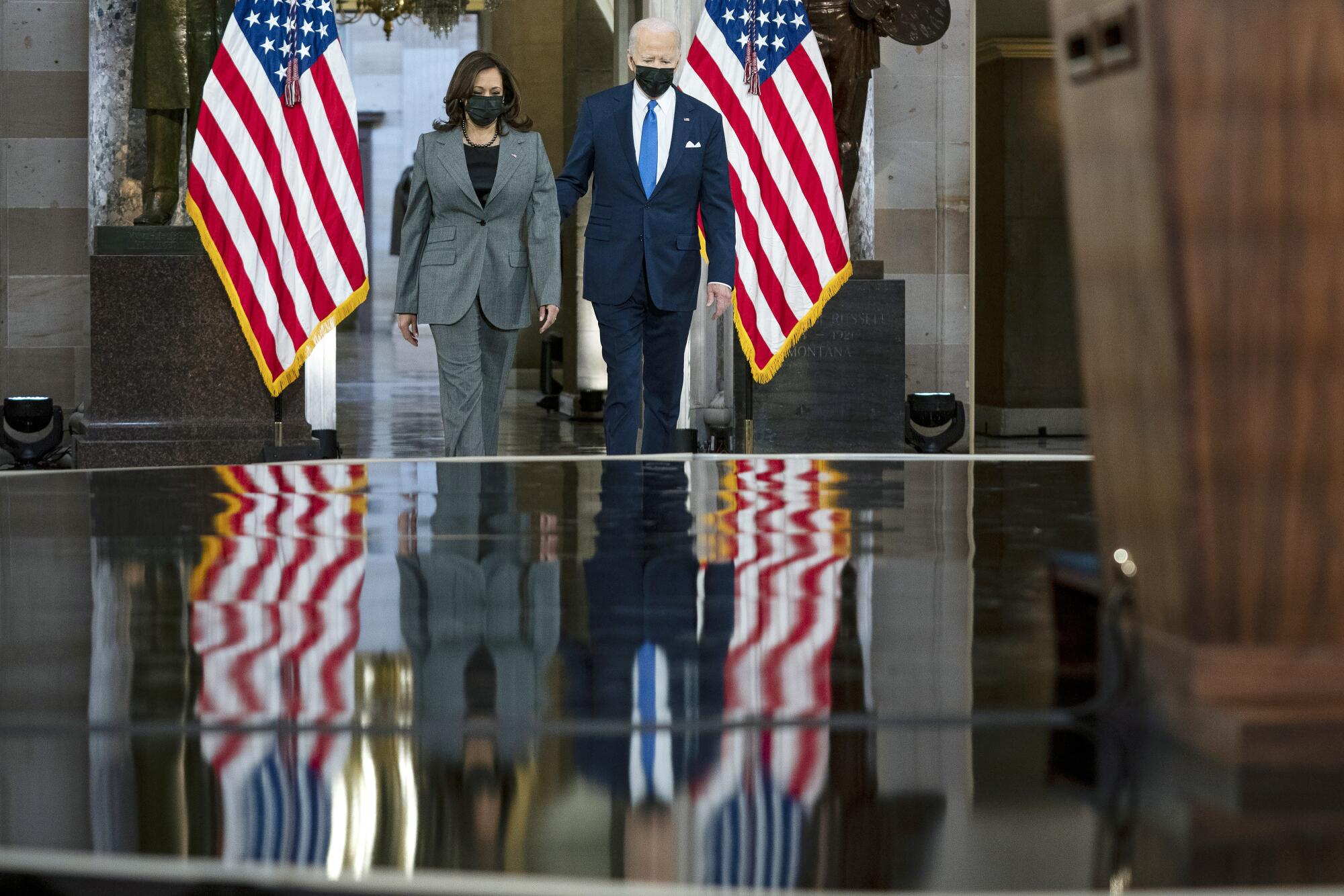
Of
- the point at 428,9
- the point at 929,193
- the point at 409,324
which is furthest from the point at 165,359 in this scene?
the point at 428,9

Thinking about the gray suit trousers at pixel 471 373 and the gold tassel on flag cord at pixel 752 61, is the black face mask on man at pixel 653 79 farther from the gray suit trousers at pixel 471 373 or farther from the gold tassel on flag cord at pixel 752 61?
the gold tassel on flag cord at pixel 752 61

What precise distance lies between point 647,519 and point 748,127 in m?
5.67

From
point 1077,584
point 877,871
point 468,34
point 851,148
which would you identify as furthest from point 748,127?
point 468,34

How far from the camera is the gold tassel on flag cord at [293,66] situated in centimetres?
780

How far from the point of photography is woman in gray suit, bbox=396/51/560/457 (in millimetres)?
6266

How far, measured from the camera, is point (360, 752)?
3.47ft

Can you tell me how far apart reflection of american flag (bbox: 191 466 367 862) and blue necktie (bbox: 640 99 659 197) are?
12.3 feet

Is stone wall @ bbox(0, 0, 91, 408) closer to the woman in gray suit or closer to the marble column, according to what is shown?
the marble column

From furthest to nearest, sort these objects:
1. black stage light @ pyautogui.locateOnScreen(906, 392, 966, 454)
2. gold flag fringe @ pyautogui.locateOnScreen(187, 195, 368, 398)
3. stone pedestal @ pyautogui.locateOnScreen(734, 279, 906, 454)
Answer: black stage light @ pyautogui.locateOnScreen(906, 392, 966, 454) → stone pedestal @ pyautogui.locateOnScreen(734, 279, 906, 454) → gold flag fringe @ pyautogui.locateOnScreen(187, 195, 368, 398)

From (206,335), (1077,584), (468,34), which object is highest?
(468,34)

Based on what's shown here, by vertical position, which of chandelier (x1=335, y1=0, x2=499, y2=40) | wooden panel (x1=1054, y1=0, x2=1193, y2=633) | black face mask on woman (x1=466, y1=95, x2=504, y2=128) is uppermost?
chandelier (x1=335, y1=0, x2=499, y2=40)

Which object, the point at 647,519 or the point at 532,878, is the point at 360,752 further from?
the point at 647,519

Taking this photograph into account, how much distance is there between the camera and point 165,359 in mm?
8438

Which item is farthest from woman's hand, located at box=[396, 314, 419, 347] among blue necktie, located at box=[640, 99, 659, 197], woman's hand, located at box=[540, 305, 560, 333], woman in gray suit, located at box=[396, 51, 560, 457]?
blue necktie, located at box=[640, 99, 659, 197]
